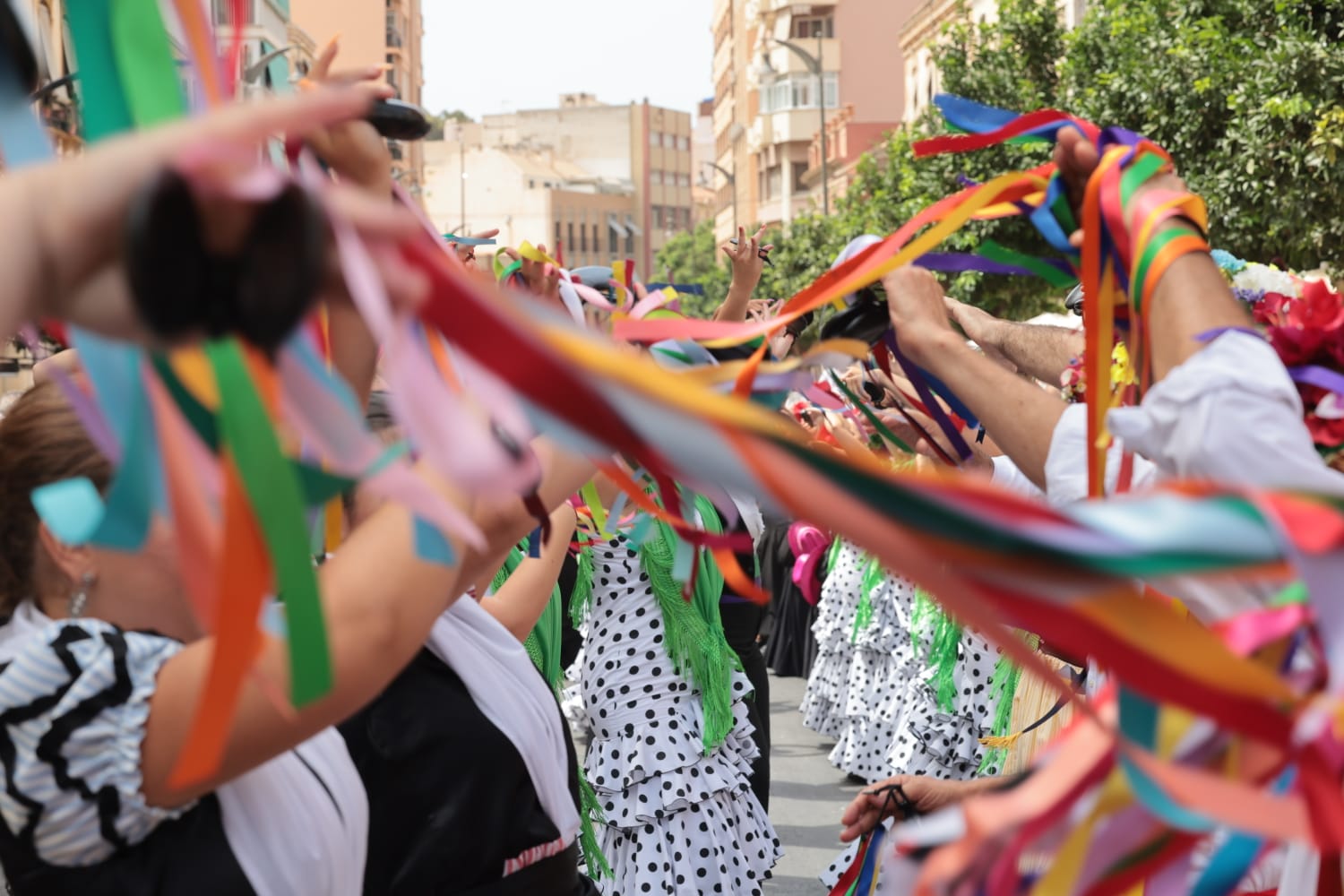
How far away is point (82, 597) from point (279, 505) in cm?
100

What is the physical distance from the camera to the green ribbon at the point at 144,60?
1.17 metres

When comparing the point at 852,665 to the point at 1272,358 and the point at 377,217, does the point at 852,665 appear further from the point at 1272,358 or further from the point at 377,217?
the point at 377,217

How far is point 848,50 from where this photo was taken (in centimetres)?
5806

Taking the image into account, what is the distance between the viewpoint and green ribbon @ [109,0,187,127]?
1.17m

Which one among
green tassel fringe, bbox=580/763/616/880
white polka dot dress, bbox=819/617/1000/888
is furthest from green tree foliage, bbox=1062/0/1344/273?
green tassel fringe, bbox=580/763/616/880

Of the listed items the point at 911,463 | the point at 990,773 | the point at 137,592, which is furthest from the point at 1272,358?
the point at 911,463

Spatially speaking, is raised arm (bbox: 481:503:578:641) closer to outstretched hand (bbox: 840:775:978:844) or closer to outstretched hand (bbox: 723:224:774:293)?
outstretched hand (bbox: 840:775:978:844)

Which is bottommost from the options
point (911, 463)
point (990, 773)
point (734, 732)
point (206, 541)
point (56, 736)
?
point (990, 773)

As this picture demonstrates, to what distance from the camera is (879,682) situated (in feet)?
27.9

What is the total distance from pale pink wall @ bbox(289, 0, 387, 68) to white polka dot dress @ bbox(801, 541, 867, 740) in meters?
54.9

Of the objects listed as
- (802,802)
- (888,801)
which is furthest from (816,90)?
(888,801)

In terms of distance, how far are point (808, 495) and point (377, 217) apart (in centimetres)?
31

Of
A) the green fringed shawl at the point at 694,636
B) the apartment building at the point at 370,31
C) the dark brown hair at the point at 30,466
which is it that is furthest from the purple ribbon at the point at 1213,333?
the apartment building at the point at 370,31

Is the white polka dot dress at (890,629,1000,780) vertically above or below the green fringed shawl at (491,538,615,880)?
below
